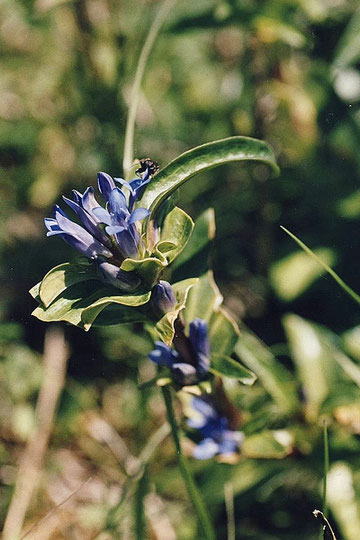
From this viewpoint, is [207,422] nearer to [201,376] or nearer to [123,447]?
[201,376]

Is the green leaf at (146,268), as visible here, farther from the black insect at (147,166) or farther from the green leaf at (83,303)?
the black insect at (147,166)

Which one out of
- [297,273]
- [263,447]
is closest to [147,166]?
[263,447]

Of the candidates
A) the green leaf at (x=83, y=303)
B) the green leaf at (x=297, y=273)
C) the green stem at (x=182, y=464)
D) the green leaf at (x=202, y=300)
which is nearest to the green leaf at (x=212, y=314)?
the green leaf at (x=202, y=300)

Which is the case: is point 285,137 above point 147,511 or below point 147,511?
above

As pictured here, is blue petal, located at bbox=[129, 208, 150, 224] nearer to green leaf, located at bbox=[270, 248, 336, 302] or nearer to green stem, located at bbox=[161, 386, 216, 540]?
green stem, located at bbox=[161, 386, 216, 540]

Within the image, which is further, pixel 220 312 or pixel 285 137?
pixel 285 137

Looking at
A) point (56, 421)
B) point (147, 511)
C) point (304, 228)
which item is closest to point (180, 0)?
point (304, 228)
